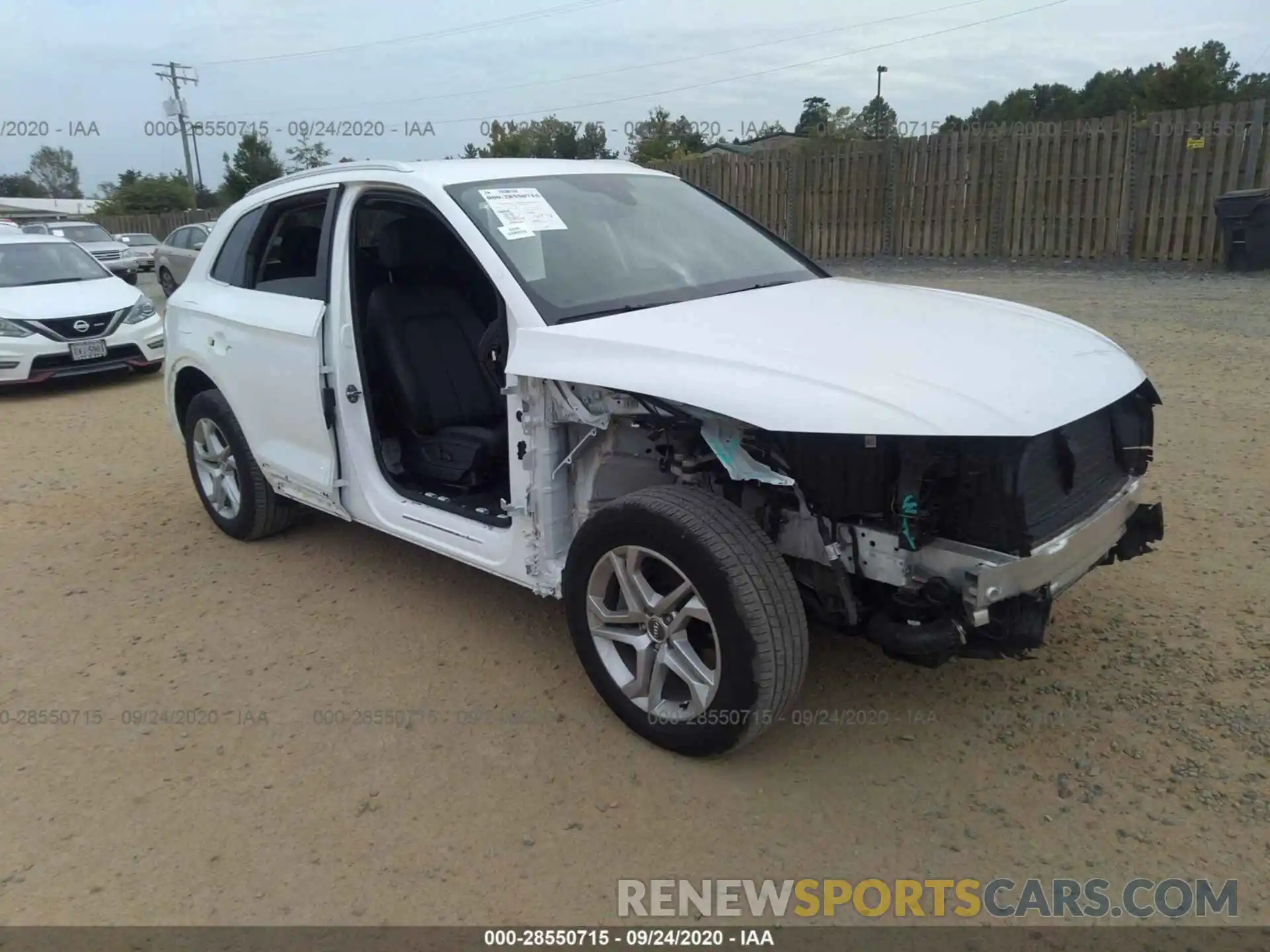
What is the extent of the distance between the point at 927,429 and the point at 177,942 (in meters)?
2.37

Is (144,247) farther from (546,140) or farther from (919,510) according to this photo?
(919,510)

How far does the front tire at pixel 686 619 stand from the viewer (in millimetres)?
2727

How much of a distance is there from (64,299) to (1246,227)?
555 inches

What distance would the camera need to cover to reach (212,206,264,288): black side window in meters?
4.78

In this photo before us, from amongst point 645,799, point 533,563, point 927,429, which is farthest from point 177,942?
point 927,429

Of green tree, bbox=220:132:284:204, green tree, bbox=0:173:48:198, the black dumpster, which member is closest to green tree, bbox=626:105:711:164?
green tree, bbox=220:132:284:204

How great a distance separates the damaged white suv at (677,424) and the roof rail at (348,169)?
25 millimetres

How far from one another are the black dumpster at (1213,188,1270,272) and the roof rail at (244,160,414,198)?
11.9 meters

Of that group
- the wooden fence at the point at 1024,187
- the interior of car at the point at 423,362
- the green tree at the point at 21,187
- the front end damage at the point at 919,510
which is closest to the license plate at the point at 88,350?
the interior of car at the point at 423,362

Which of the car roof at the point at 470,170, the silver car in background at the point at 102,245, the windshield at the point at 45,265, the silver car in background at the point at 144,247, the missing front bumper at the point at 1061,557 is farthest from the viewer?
the silver car in background at the point at 144,247

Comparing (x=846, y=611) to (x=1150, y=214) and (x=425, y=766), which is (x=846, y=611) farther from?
(x=1150, y=214)

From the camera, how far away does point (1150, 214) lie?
13312mm

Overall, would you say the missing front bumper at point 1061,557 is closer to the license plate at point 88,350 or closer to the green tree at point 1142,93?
the license plate at point 88,350

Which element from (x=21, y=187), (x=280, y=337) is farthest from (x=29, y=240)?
(x=21, y=187)
